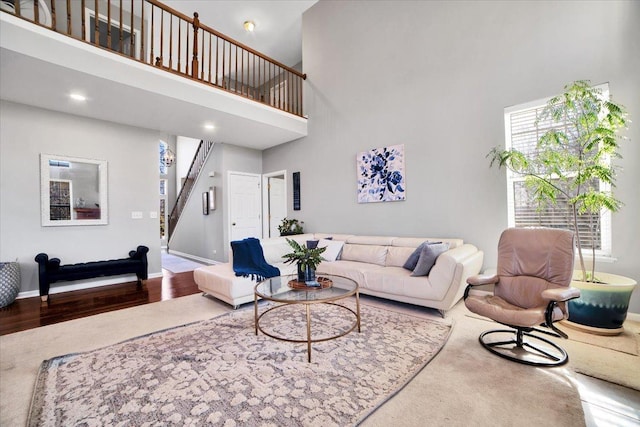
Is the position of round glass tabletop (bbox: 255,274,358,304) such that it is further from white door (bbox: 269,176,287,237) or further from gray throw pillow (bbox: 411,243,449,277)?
white door (bbox: 269,176,287,237)

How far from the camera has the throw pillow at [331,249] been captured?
14.0 feet

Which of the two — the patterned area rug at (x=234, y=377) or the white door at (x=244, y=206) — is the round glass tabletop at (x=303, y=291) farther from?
the white door at (x=244, y=206)

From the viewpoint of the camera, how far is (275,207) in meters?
6.96

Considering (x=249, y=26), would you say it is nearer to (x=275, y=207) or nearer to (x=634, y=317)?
(x=275, y=207)

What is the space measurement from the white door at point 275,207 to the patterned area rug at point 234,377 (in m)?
4.17

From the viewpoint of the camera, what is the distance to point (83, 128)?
4.54 metres

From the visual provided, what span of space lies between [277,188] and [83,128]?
3837 mm

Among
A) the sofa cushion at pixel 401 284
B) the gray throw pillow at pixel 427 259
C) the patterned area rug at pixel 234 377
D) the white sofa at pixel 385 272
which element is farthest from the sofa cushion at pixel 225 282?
the gray throw pillow at pixel 427 259

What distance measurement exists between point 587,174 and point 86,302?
6.03 m

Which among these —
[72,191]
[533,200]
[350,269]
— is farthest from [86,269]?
[533,200]

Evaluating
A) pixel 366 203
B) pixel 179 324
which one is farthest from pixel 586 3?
pixel 179 324

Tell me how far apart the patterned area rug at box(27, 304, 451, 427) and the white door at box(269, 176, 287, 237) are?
4169 mm

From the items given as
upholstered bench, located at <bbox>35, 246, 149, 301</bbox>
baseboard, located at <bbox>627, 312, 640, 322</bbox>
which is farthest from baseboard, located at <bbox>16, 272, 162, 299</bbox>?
baseboard, located at <bbox>627, 312, 640, 322</bbox>

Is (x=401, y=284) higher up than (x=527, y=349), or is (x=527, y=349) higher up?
(x=401, y=284)
